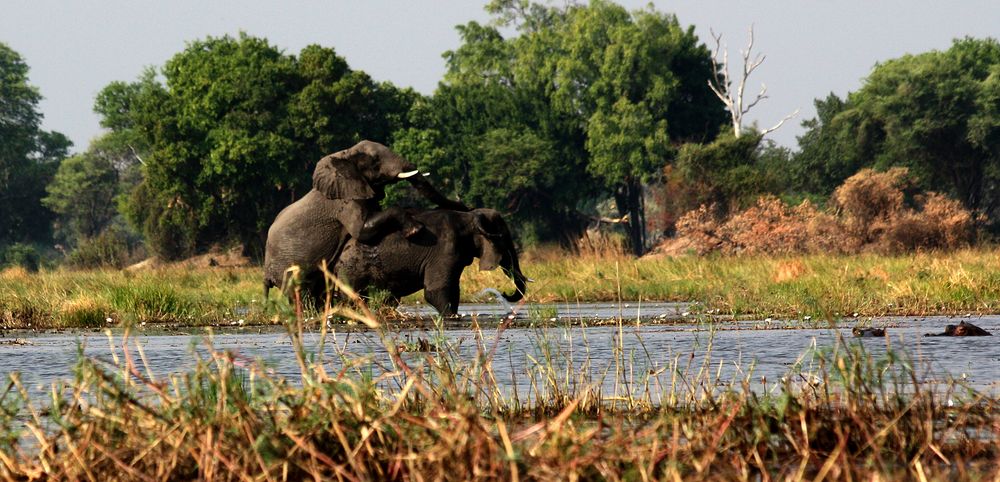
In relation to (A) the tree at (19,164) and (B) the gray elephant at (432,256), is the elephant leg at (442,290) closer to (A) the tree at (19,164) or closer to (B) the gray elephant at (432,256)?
(B) the gray elephant at (432,256)

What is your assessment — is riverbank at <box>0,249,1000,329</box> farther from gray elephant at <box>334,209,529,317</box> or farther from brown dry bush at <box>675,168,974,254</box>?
brown dry bush at <box>675,168,974,254</box>

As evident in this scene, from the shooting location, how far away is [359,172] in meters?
18.0

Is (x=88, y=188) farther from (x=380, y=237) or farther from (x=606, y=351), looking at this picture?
(x=606, y=351)

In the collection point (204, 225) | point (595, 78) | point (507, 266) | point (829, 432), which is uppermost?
point (595, 78)

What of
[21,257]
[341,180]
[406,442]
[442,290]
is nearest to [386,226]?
[341,180]

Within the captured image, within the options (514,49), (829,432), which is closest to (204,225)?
(514,49)

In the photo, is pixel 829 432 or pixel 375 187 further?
pixel 375 187

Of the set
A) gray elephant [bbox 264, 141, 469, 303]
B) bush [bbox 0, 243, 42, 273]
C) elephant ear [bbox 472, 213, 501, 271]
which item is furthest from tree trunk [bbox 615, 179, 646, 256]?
elephant ear [bbox 472, 213, 501, 271]

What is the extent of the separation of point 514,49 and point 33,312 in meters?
55.7

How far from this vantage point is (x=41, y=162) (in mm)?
92812

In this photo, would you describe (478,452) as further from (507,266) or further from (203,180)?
(203,180)

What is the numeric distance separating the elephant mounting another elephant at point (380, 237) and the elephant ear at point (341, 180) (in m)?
0.01

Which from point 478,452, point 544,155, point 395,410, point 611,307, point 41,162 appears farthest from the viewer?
point 41,162

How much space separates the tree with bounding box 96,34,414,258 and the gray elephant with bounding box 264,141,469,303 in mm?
35596
